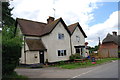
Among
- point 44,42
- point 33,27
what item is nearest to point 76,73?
point 44,42

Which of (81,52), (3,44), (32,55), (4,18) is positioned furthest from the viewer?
(4,18)

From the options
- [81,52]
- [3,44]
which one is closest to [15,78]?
[3,44]

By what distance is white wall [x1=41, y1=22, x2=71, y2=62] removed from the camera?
67.1 ft

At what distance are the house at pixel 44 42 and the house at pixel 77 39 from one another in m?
0.95

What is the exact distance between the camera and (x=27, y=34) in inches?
774

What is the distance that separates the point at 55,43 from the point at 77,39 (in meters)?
6.79

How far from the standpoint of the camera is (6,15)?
2827cm

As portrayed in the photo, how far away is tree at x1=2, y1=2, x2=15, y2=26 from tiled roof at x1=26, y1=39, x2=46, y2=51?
9577 millimetres

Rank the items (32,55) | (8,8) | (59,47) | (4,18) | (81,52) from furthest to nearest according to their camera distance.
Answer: (8,8), (4,18), (81,52), (59,47), (32,55)

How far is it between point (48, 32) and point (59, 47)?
3623mm

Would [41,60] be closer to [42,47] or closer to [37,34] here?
[42,47]

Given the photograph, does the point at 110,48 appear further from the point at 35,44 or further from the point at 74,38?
the point at 35,44

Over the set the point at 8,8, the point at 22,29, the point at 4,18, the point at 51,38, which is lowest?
the point at 51,38

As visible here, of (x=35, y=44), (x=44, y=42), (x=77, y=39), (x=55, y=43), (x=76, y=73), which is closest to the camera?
(x=76, y=73)
